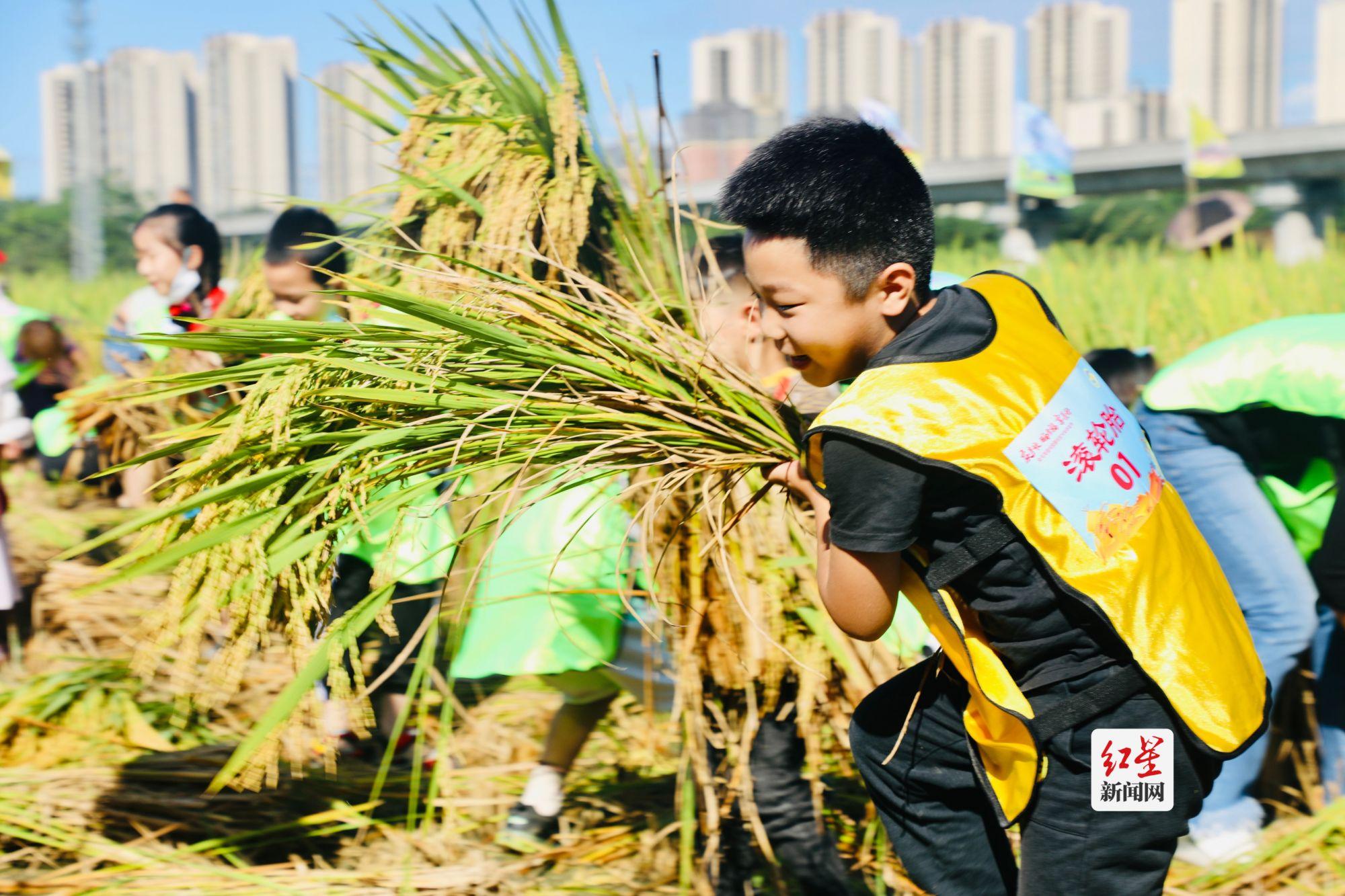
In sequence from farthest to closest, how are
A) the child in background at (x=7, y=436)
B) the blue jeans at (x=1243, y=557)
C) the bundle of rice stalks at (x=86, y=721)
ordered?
the child in background at (x=7, y=436)
the bundle of rice stalks at (x=86, y=721)
the blue jeans at (x=1243, y=557)

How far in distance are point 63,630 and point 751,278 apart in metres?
3.27

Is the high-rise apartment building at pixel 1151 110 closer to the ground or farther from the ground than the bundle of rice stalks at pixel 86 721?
farther from the ground

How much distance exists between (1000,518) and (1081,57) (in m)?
71.8

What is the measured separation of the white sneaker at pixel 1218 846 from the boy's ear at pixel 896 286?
160 cm

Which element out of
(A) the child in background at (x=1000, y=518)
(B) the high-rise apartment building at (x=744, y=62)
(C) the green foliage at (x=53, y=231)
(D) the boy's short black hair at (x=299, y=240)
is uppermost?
(B) the high-rise apartment building at (x=744, y=62)

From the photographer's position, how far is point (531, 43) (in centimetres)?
222

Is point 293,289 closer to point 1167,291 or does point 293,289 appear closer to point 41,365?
point 41,365

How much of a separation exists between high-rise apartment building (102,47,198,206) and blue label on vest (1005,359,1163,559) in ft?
190

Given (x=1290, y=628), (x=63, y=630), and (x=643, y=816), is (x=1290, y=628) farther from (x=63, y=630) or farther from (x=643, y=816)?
(x=63, y=630)

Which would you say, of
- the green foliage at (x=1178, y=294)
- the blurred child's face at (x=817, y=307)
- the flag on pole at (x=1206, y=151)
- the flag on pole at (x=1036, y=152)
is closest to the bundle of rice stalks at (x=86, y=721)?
the blurred child's face at (x=817, y=307)

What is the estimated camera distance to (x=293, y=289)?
9.73 feet

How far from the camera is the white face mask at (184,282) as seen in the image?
370 cm

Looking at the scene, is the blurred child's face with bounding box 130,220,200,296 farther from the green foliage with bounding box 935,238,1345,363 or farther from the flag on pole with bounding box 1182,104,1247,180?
the flag on pole with bounding box 1182,104,1247,180

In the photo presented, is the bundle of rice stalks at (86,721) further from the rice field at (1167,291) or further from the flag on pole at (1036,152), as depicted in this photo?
the flag on pole at (1036,152)
